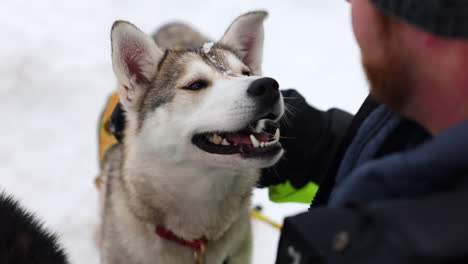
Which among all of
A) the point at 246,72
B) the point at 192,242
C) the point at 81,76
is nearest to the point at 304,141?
the point at 246,72

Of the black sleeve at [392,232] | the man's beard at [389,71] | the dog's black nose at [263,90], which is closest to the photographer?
the black sleeve at [392,232]

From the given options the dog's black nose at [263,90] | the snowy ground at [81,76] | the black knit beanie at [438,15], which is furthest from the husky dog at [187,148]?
the snowy ground at [81,76]

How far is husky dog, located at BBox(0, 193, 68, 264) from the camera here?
4.35 ft

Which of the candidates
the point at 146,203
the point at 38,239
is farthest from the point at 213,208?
the point at 38,239

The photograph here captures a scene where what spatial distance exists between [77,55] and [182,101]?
319 cm

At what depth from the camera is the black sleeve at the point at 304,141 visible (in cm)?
220

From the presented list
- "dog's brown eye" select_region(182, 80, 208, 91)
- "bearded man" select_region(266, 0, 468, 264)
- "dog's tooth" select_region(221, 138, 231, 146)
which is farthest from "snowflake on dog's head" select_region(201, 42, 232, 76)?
"bearded man" select_region(266, 0, 468, 264)

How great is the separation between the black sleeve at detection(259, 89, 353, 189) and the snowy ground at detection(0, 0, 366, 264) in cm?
108

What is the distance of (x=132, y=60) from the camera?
82.4 inches

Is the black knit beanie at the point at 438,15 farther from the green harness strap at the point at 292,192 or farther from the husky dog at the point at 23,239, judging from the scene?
the green harness strap at the point at 292,192

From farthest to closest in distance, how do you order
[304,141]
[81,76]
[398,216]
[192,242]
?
[81,76] < [304,141] < [192,242] < [398,216]

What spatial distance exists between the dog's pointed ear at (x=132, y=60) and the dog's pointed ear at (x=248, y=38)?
0.39 m

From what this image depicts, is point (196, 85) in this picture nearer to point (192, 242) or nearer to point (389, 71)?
point (192, 242)

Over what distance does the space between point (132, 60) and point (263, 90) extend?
2.42ft
